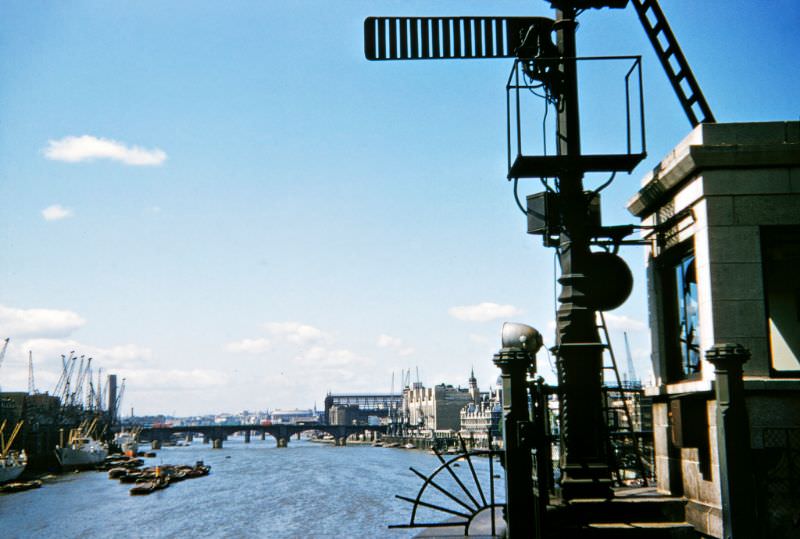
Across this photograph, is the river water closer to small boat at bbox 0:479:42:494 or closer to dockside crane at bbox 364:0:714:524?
small boat at bbox 0:479:42:494

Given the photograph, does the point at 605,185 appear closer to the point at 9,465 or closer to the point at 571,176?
the point at 571,176

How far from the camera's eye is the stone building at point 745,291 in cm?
895

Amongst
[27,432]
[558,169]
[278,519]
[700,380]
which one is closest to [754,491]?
[700,380]

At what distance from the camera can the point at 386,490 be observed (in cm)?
9019

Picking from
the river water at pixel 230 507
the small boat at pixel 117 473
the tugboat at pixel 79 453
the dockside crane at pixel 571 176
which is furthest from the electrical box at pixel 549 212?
the tugboat at pixel 79 453

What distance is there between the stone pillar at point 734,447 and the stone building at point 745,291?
0.71 metres

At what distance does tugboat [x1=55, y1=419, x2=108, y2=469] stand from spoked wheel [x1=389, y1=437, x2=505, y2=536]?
70.8 meters

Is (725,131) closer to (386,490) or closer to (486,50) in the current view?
(486,50)

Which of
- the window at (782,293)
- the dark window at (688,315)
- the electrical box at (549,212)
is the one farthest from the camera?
the electrical box at (549,212)

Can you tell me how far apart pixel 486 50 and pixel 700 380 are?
6.76 m

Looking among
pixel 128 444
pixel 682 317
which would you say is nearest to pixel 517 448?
pixel 682 317

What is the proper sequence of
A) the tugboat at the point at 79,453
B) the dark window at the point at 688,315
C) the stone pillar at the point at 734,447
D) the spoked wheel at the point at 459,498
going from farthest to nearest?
the tugboat at the point at 79,453 → the spoked wheel at the point at 459,498 → the dark window at the point at 688,315 → the stone pillar at the point at 734,447

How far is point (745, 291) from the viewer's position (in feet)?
30.8

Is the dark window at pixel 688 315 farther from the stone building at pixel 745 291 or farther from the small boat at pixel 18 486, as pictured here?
the small boat at pixel 18 486
